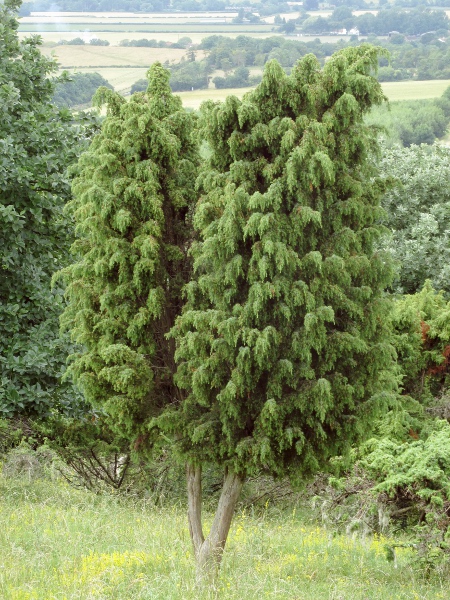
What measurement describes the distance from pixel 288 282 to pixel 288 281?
0.02 m

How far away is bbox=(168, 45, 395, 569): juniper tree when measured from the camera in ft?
21.2

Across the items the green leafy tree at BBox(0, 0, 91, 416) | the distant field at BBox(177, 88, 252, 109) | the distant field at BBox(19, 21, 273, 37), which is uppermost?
the distant field at BBox(19, 21, 273, 37)

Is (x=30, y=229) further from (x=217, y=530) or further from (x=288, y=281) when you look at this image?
(x=288, y=281)

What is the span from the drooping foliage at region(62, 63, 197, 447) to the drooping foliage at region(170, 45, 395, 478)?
0.38 m

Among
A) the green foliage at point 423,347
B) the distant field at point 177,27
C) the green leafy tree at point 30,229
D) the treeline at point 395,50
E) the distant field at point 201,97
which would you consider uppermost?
the distant field at point 177,27

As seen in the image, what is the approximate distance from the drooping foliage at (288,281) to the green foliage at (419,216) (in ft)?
43.1

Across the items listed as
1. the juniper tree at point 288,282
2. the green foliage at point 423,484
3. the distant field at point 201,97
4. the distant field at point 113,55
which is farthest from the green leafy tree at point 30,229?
the distant field at point 113,55

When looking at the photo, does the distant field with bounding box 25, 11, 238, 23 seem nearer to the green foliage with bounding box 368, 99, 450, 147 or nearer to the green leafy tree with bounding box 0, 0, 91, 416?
the green foliage with bounding box 368, 99, 450, 147

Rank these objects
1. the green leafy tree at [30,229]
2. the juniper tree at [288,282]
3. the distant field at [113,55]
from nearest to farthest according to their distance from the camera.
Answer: the juniper tree at [288,282] → the green leafy tree at [30,229] → the distant field at [113,55]

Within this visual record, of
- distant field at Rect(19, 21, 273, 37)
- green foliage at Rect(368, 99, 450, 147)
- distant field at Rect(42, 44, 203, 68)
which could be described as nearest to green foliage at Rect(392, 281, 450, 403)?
green foliage at Rect(368, 99, 450, 147)

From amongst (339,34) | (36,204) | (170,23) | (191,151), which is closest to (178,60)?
(170,23)

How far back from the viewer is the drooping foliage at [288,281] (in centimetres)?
647

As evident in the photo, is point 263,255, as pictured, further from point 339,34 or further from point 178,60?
point 339,34

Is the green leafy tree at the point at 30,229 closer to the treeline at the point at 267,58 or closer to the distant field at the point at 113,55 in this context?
the treeline at the point at 267,58
